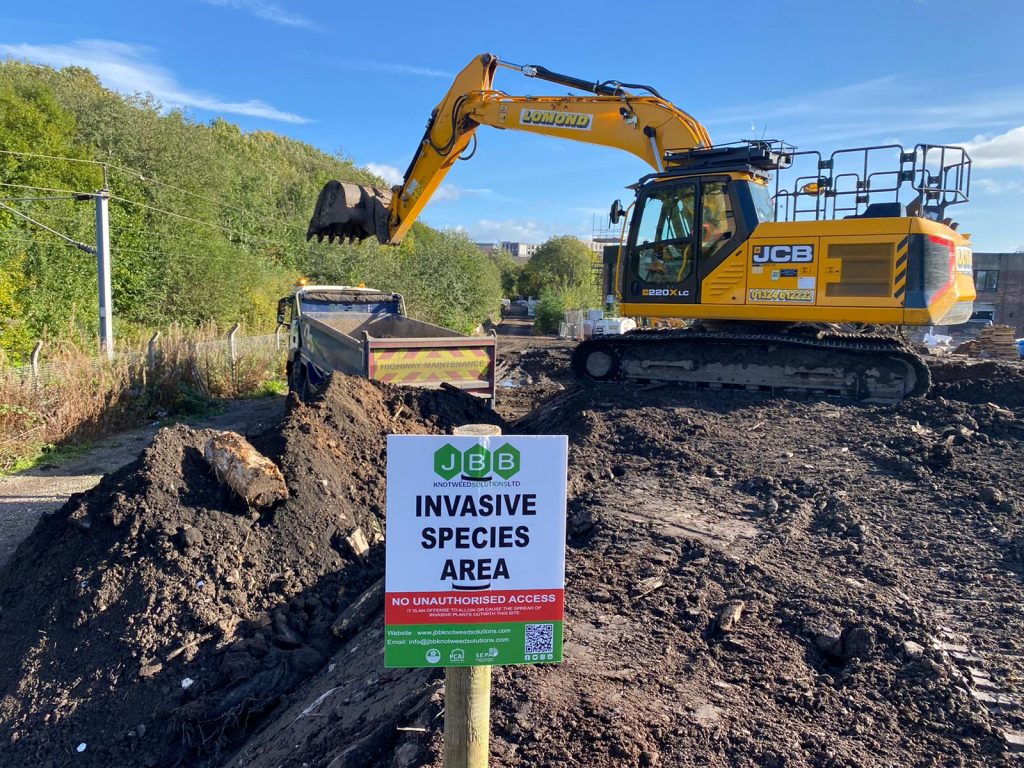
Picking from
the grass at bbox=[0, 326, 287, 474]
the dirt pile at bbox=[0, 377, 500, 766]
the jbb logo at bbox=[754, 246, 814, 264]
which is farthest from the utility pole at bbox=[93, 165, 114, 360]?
the jbb logo at bbox=[754, 246, 814, 264]

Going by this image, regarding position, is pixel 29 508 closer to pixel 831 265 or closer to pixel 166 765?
pixel 166 765

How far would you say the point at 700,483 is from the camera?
21.2 ft

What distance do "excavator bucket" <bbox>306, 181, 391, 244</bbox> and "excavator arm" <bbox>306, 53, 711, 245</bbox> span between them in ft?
0.05

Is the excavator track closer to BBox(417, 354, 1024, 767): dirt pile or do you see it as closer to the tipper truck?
BBox(417, 354, 1024, 767): dirt pile

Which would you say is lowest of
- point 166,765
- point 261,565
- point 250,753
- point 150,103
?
point 166,765

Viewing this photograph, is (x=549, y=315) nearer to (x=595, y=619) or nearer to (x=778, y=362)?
(x=778, y=362)

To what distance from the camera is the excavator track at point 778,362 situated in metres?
9.00

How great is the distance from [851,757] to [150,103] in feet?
91.2

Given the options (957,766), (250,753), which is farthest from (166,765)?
(957,766)

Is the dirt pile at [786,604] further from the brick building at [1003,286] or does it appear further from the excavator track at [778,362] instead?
the brick building at [1003,286]

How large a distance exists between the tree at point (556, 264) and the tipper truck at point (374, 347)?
37797 millimetres

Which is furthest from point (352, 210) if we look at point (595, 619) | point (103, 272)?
point (595, 619)

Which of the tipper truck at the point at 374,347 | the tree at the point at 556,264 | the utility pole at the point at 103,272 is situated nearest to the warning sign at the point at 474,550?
the tipper truck at the point at 374,347

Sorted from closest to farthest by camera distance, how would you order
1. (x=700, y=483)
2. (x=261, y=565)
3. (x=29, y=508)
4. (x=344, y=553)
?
1. (x=261, y=565)
2. (x=344, y=553)
3. (x=700, y=483)
4. (x=29, y=508)
